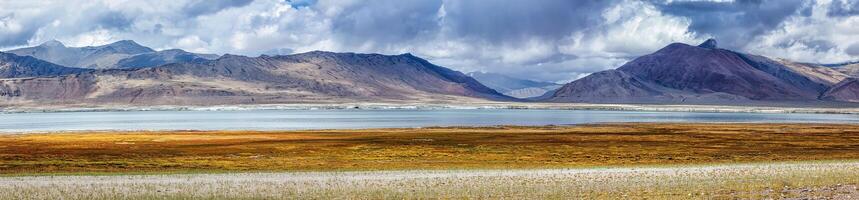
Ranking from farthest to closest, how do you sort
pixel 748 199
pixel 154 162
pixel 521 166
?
1. pixel 154 162
2. pixel 521 166
3. pixel 748 199

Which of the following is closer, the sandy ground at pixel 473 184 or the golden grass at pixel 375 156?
the sandy ground at pixel 473 184

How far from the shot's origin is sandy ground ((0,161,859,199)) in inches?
1178

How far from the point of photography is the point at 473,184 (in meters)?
34.6

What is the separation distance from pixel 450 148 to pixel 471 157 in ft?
34.3

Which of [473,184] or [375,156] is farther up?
[375,156]

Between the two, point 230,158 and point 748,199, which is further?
point 230,158

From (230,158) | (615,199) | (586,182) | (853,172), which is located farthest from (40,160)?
(853,172)

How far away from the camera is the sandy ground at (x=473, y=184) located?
29922 mm

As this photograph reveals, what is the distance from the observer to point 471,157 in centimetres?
5534

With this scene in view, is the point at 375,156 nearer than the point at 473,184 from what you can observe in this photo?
No

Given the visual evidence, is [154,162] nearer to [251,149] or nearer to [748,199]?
[251,149]

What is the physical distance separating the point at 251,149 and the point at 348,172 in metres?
24.4

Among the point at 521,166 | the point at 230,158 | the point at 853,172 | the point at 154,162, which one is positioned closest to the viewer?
the point at 853,172

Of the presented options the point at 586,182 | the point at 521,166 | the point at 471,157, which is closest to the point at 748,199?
the point at 586,182
